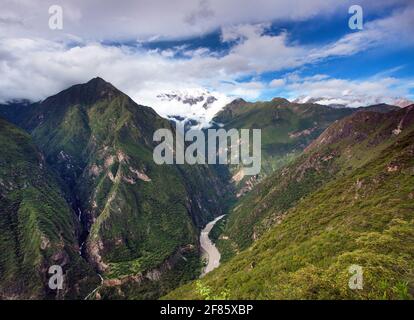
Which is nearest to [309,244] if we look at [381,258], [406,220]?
[406,220]
